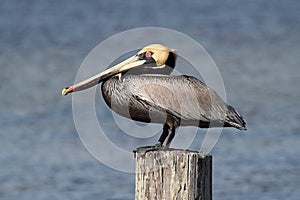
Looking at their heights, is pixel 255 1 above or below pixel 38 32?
above

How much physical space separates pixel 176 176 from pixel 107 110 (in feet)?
19.8

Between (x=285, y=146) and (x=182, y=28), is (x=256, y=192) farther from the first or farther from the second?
(x=182, y=28)

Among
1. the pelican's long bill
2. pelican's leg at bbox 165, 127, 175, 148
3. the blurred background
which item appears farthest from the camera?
the blurred background

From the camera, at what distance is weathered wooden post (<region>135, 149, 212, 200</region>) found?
4.61 meters

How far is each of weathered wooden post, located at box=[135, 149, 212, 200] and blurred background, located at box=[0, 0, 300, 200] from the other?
3.65 metres

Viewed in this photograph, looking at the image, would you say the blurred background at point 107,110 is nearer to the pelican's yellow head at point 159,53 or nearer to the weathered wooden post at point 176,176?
the pelican's yellow head at point 159,53

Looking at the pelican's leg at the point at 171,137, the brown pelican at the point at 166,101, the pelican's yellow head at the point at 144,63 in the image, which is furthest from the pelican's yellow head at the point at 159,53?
the pelican's leg at the point at 171,137

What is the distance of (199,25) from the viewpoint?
56.3 ft

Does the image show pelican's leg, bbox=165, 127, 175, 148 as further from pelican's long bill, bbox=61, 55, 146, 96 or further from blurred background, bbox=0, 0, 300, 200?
blurred background, bbox=0, 0, 300, 200

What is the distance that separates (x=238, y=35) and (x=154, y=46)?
10742 millimetres

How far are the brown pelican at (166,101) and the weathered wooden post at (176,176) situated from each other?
498 millimetres

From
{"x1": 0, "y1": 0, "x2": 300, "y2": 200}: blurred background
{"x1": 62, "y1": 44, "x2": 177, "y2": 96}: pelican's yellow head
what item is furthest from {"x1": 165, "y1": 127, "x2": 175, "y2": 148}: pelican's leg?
{"x1": 0, "y1": 0, "x2": 300, "y2": 200}: blurred background

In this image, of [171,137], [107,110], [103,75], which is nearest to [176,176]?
[171,137]

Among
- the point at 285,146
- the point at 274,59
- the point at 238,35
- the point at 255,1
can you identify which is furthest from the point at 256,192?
the point at 255,1
